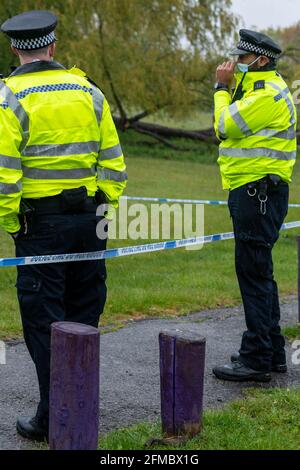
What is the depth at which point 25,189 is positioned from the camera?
405cm

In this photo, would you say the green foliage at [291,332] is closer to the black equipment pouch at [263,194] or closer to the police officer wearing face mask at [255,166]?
the police officer wearing face mask at [255,166]

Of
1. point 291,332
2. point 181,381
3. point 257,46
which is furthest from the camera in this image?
point 291,332

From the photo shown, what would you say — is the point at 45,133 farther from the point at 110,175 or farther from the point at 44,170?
the point at 110,175

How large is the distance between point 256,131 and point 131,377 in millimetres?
1836

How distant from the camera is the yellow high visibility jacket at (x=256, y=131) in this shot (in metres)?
5.05

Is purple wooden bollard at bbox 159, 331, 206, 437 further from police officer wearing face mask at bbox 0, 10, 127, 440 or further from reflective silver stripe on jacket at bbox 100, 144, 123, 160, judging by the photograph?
reflective silver stripe on jacket at bbox 100, 144, 123, 160

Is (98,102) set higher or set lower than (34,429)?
higher

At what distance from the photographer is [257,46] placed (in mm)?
5164

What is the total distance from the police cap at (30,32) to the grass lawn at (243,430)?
2.08 m

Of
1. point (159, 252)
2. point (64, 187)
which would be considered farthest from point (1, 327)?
point (159, 252)

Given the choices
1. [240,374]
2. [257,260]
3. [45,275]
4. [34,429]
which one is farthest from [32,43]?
[240,374]

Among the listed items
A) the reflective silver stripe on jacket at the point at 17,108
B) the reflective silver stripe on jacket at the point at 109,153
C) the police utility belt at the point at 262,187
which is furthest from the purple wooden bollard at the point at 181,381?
the police utility belt at the point at 262,187

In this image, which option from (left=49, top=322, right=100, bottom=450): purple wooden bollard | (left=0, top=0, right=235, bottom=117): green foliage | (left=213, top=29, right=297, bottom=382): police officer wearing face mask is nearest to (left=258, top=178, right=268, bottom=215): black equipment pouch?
(left=213, top=29, right=297, bottom=382): police officer wearing face mask
